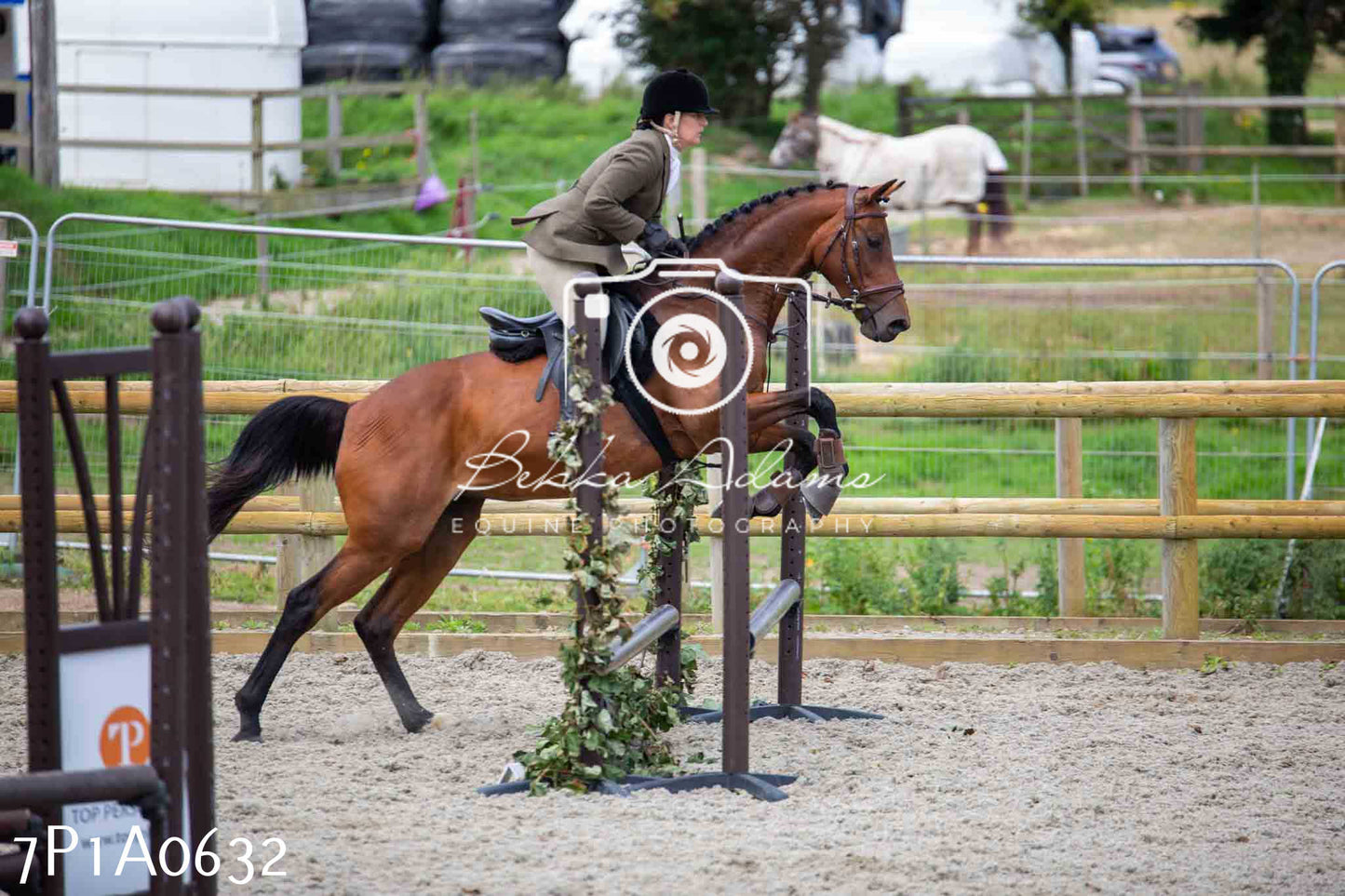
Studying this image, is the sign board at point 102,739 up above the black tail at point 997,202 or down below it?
below

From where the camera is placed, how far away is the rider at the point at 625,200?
4844 mm

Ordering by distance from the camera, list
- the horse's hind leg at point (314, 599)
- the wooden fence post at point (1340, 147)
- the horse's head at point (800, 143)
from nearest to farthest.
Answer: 1. the horse's hind leg at point (314, 599)
2. the horse's head at point (800, 143)
3. the wooden fence post at point (1340, 147)

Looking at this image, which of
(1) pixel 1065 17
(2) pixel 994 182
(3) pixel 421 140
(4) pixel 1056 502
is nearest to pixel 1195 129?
(1) pixel 1065 17

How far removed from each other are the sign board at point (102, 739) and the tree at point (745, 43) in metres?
17.5

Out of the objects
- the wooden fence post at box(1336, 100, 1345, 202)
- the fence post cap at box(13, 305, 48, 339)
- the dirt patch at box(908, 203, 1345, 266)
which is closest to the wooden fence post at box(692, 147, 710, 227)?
the dirt patch at box(908, 203, 1345, 266)

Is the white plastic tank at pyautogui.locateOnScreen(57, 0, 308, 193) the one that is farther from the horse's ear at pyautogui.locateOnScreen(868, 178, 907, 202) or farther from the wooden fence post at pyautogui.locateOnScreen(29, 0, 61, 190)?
the horse's ear at pyautogui.locateOnScreen(868, 178, 907, 202)

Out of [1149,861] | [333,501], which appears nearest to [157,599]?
[1149,861]

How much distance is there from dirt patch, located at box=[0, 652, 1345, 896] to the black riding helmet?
222 centimetres

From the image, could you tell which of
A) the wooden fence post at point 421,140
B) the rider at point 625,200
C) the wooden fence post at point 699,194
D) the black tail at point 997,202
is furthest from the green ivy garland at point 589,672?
the black tail at point 997,202

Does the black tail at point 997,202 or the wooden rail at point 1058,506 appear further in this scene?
the black tail at point 997,202

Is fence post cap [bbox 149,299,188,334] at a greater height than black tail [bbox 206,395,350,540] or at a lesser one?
greater

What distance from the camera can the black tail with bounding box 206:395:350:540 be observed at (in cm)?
531

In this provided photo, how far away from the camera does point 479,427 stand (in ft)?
16.9

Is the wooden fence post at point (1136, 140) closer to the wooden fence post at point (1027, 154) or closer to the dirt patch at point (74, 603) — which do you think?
the wooden fence post at point (1027, 154)
